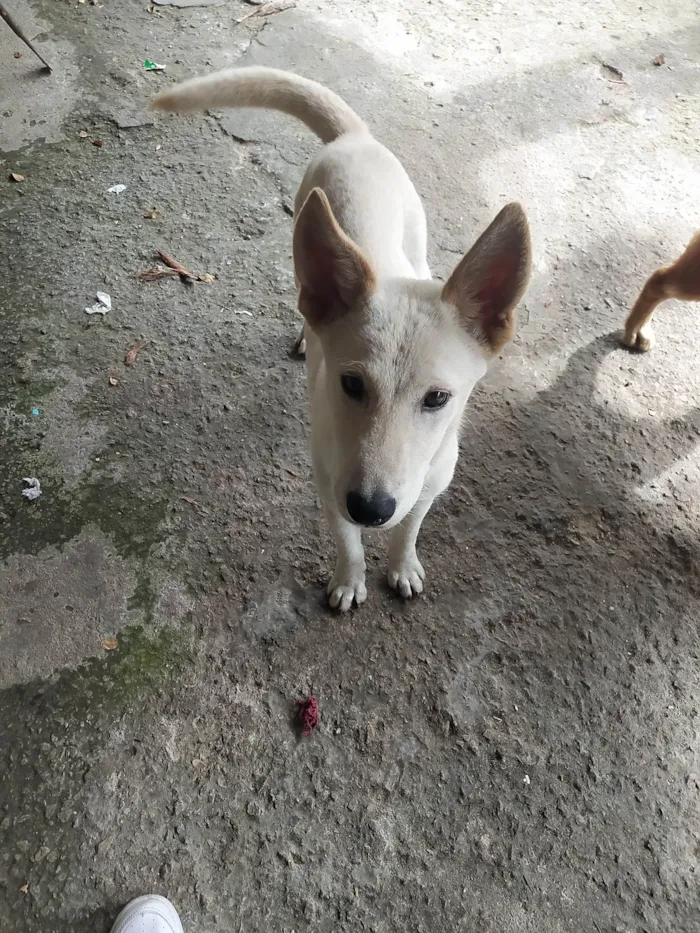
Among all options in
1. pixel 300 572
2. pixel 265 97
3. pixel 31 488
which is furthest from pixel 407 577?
pixel 265 97

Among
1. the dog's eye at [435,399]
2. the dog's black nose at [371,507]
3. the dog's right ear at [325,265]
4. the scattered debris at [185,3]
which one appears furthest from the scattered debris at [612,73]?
the dog's black nose at [371,507]

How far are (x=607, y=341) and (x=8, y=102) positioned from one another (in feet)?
14.3

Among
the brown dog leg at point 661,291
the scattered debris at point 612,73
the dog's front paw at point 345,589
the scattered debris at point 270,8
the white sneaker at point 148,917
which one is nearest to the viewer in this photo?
the white sneaker at point 148,917

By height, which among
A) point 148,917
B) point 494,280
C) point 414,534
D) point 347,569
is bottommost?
point 148,917

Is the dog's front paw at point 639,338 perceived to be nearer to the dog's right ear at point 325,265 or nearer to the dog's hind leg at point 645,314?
the dog's hind leg at point 645,314

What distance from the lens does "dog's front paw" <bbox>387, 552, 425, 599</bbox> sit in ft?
8.73

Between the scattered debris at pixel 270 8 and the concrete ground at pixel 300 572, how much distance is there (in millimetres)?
1398

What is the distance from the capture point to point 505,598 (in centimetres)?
273

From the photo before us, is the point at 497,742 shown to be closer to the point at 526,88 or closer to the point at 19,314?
the point at 19,314

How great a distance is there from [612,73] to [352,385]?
4942 mm

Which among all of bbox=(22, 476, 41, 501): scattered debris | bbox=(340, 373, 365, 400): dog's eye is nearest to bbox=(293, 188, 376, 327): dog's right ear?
bbox=(340, 373, 365, 400): dog's eye

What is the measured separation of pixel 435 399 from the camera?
174 centimetres

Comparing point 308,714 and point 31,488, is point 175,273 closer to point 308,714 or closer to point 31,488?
point 31,488

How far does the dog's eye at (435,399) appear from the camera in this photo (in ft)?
5.63
